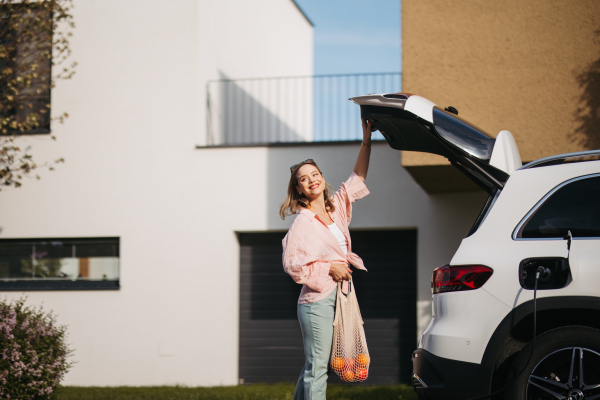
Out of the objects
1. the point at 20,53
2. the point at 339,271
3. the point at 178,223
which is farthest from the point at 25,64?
Answer: the point at 339,271

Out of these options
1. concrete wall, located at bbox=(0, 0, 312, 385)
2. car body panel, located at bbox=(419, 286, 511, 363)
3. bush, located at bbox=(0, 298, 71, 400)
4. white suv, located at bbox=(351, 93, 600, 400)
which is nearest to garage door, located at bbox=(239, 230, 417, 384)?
concrete wall, located at bbox=(0, 0, 312, 385)

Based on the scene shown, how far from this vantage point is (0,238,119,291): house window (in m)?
10.3

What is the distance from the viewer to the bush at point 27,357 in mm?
6504

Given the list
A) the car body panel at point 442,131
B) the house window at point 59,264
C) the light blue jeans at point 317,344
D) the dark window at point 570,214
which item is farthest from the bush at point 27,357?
the dark window at point 570,214

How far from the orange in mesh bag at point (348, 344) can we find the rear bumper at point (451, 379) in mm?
394

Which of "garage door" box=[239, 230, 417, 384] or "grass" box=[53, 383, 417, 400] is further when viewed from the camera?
"garage door" box=[239, 230, 417, 384]

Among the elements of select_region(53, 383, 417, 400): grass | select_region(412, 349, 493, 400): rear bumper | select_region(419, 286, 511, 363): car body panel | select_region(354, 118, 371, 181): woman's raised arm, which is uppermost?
select_region(354, 118, 371, 181): woman's raised arm

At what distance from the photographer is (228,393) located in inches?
329

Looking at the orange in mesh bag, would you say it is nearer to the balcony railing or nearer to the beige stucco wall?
the beige stucco wall

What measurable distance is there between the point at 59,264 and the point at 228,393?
3832mm

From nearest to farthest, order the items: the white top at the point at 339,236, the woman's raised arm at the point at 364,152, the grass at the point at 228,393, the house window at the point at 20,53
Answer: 1. the white top at the point at 339,236
2. the woman's raised arm at the point at 364,152
3. the grass at the point at 228,393
4. the house window at the point at 20,53

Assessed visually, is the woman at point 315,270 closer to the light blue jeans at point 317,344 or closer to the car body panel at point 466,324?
the light blue jeans at point 317,344

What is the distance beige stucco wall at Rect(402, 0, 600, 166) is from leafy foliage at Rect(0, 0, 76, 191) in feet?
17.0

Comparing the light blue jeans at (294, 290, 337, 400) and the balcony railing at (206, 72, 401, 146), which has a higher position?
the balcony railing at (206, 72, 401, 146)
